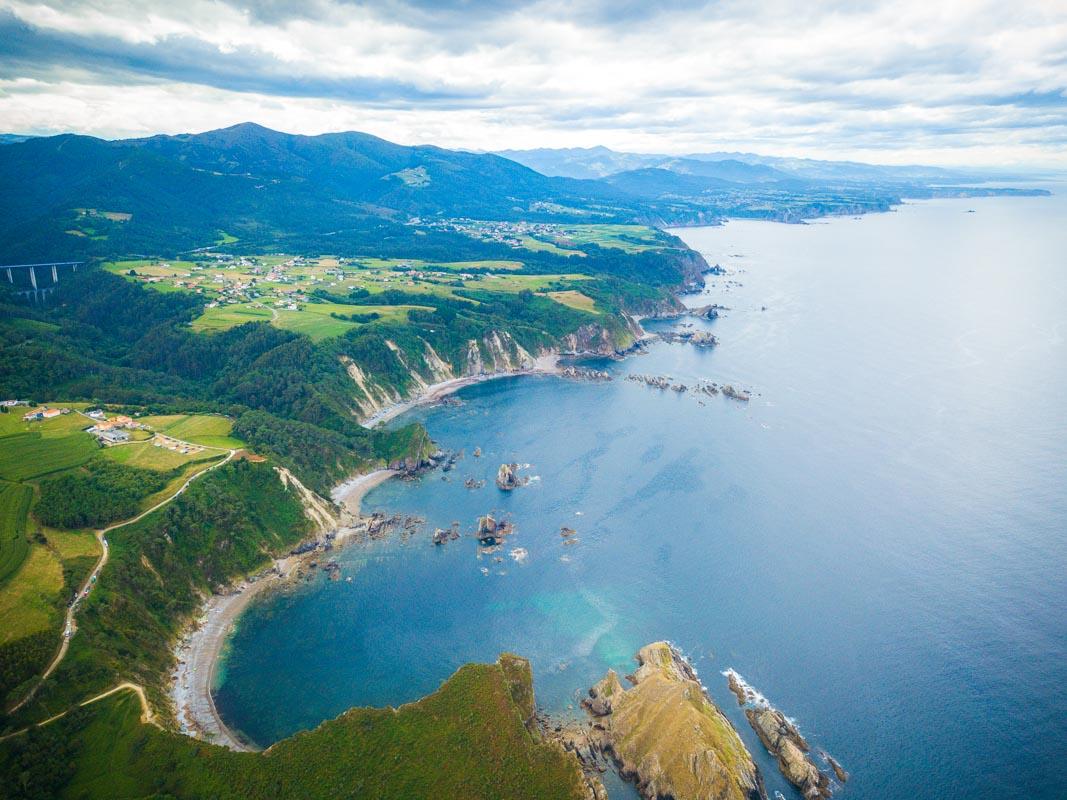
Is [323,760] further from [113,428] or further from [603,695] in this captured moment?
[113,428]

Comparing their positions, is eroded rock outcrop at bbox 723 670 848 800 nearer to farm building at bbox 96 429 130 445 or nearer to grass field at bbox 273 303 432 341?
farm building at bbox 96 429 130 445

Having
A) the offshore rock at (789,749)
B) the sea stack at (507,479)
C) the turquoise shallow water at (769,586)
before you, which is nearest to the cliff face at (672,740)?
the offshore rock at (789,749)

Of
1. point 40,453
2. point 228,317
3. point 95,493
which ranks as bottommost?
point 95,493

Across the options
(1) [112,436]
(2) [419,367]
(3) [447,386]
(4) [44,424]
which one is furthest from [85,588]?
(3) [447,386]

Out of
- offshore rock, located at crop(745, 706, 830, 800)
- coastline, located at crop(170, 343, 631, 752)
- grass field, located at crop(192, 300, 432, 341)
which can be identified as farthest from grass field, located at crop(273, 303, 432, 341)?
offshore rock, located at crop(745, 706, 830, 800)

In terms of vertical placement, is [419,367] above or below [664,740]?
below
